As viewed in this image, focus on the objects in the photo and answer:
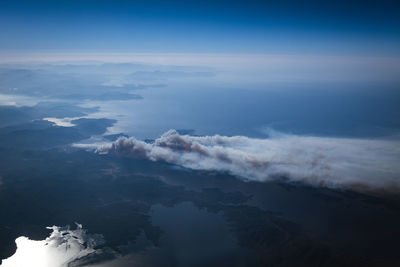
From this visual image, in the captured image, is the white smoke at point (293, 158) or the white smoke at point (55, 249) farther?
the white smoke at point (293, 158)

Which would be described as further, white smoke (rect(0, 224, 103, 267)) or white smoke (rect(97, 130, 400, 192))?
white smoke (rect(97, 130, 400, 192))

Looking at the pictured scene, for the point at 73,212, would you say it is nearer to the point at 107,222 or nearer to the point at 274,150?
the point at 107,222

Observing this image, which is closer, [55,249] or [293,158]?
[55,249]

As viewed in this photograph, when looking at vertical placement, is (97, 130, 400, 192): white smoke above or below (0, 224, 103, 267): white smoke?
above

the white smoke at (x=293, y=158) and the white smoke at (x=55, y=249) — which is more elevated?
the white smoke at (x=293, y=158)

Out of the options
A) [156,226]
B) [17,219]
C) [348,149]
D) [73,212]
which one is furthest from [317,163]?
[17,219]
